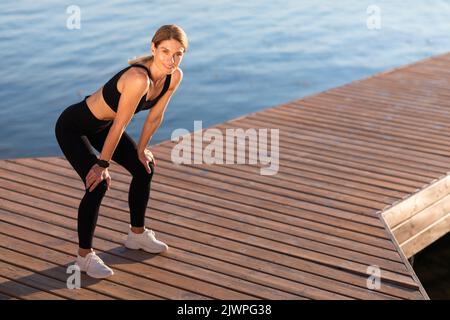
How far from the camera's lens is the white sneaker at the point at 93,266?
4.28 m

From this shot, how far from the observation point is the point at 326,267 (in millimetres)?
4555

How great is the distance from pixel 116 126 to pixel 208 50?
11.7 metres

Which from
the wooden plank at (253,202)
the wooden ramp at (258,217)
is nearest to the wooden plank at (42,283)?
the wooden ramp at (258,217)

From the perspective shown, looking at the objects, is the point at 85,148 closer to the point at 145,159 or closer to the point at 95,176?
the point at 95,176

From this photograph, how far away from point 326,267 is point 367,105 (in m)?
3.69

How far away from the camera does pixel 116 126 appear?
388cm

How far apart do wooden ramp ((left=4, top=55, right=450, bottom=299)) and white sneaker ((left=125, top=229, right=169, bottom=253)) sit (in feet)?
0.17

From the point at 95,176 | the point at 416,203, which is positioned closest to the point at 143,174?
the point at 95,176

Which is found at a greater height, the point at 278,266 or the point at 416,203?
the point at 416,203

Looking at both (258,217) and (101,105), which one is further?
(258,217)

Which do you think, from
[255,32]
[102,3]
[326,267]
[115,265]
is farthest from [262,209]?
[102,3]

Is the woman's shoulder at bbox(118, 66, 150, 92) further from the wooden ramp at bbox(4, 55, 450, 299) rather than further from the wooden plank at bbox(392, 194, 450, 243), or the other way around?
the wooden plank at bbox(392, 194, 450, 243)

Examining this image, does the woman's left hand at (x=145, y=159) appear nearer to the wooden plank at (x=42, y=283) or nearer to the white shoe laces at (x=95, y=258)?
the white shoe laces at (x=95, y=258)
